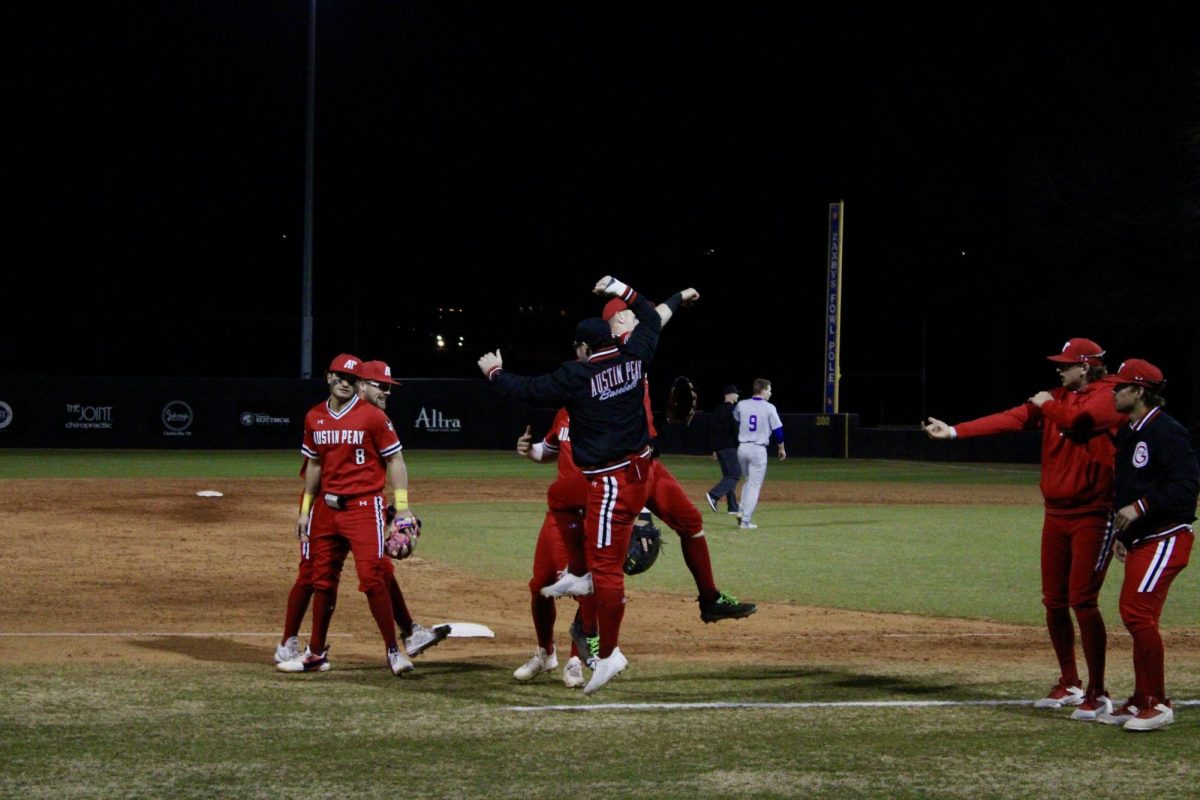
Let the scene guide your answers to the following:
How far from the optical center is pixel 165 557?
53.2 feet

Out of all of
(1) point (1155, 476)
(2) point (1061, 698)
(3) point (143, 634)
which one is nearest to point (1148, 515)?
(1) point (1155, 476)

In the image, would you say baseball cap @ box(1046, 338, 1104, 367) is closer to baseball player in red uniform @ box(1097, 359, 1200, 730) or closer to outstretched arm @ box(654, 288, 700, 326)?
baseball player in red uniform @ box(1097, 359, 1200, 730)

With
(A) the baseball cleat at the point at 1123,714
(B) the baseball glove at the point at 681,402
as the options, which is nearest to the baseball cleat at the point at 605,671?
(B) the baseball glove at the point at 681,402

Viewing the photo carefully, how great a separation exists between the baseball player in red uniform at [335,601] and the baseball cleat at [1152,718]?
4.18 metres

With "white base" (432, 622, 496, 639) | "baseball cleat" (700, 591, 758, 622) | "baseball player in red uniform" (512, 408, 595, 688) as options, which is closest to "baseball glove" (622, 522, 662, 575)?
"baseball player in red uniform" (512, 408, 595, 688)

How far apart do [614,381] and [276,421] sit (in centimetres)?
3173

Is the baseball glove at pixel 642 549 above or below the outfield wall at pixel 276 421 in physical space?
above

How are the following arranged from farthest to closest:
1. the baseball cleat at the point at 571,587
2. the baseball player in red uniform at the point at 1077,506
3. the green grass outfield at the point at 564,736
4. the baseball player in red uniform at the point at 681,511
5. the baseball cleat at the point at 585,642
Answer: the baseball cleat at the point at 585,642
the baseball player in red uniform at the point at 681,511
the baseball cleat at the point at 571,587
the baseball player in red uniform at the point at 1077,506
the green grass outfield at the point at 564,736

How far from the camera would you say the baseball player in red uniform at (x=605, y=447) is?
7.98 meters

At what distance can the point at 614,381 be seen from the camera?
26.3 feet

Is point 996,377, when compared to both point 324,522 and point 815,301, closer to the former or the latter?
point 815,301

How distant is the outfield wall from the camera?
37.1 metres

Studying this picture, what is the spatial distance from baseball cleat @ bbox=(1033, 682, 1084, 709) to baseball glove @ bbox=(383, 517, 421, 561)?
3.79 metres

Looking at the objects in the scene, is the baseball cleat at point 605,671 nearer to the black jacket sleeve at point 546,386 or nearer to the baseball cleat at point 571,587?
the baseball cleat at point 571,587
